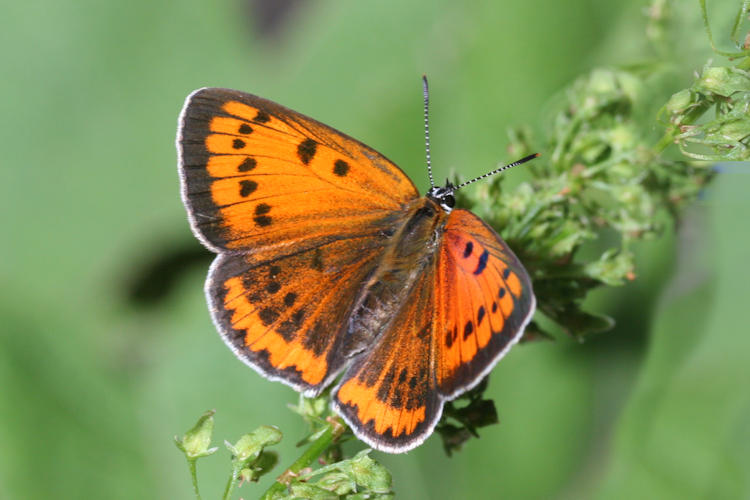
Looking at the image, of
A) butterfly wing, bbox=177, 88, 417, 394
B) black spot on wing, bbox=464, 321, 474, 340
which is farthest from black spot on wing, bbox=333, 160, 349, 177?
black spot on wing, bbox=464, 321, 474, 340

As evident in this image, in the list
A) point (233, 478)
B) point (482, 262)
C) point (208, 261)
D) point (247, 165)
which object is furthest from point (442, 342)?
point (208, 261)

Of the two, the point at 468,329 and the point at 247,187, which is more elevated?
the point at 247,187

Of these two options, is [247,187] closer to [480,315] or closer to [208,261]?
[480,315]

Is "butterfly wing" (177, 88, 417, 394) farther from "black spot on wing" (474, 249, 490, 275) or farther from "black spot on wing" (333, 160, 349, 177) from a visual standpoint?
"black spot on wing" (474, 249, 490, 275)

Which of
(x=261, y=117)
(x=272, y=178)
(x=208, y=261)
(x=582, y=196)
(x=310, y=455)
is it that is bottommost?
(x=208, y=261)

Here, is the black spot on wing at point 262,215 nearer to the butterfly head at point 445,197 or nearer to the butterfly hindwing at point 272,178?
the butterfly hindwing at point 272,178

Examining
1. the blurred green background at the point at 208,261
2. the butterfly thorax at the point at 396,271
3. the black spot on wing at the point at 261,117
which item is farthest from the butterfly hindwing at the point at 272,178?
the blurred green background at the point at 208,261

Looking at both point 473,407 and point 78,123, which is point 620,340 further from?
point 78,123
